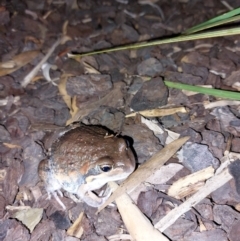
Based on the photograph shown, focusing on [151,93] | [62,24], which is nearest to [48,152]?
[151,93]

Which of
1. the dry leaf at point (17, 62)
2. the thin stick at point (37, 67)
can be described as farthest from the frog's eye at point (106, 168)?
the dry leaf at point (17, 62)

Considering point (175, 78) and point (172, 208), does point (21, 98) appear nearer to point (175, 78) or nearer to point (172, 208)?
point (175, 78)

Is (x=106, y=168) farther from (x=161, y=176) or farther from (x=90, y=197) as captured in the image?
(x=161, y=176)

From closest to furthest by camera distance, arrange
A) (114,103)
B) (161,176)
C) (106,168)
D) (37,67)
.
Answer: (106,168)
(161,176)
(114,103)
(37,67)

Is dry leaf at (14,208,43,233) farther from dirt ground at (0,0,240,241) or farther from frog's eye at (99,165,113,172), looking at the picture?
frog's eye at (99,165,113,172)

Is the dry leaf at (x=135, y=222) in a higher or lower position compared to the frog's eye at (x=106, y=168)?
lower

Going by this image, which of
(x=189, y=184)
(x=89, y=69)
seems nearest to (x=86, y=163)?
(x=189, y=184)

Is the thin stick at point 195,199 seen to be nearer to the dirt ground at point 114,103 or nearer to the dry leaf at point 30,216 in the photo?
the dirt ground at point 114,103
